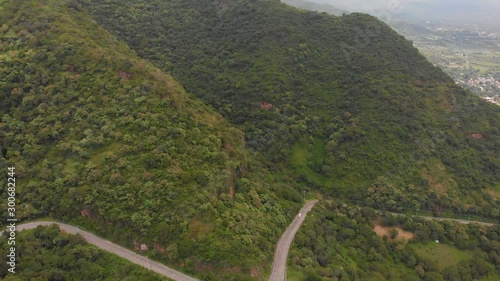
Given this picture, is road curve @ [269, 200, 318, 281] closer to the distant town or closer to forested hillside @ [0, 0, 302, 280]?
Answer: forested hillside @ [0, 0, 302, 280]

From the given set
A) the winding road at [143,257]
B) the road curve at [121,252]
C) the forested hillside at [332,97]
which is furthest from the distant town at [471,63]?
the road curve at [121,252]

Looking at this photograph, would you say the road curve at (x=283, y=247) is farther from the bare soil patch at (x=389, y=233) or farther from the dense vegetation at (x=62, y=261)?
the dense vegetation at (x=62, y=261)

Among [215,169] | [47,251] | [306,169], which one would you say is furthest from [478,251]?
[47,251]

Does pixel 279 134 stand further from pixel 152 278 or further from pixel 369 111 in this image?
pixel 152 278

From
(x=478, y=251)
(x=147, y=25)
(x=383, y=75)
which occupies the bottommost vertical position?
(x=478, y=251)

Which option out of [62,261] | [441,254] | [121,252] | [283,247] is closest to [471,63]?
[441,254]

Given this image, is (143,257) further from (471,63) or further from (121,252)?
(471,63)

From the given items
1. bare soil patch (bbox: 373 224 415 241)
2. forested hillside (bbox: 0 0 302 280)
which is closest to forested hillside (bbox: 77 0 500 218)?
bare soil patch (bbox: 373 224 415 241)
